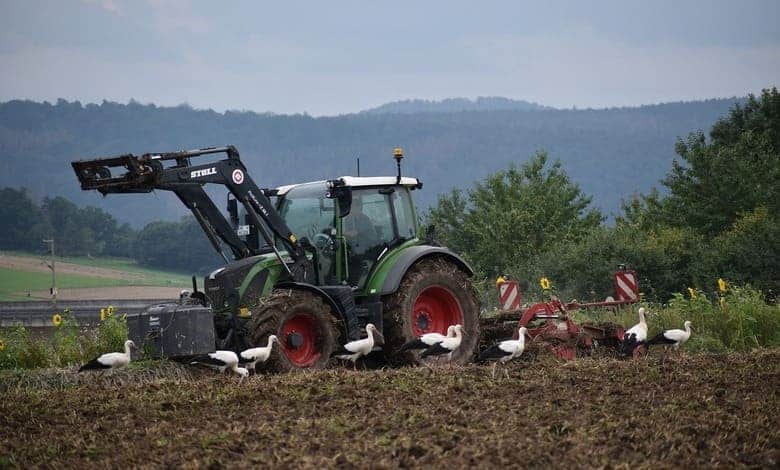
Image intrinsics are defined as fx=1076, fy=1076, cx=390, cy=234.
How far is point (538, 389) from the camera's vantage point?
10.6 m

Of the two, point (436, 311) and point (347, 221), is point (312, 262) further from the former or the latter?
point (436, 311)

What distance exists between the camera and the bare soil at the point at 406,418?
303 inches

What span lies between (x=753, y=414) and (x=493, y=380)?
2939mm

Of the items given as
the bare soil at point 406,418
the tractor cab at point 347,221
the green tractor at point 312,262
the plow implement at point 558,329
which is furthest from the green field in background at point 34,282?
the bare soil at point 406,418

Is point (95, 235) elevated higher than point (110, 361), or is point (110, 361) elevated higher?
point (110, 361)

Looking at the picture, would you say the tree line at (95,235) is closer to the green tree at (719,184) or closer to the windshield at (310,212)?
the green tree at (719,184)

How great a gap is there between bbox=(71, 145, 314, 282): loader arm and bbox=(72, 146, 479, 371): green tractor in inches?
0.5

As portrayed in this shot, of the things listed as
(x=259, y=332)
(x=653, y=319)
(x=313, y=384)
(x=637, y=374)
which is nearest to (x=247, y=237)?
(x=259, y=332)

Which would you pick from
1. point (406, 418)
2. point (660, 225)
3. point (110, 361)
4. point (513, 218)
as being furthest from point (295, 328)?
point (513, 218)

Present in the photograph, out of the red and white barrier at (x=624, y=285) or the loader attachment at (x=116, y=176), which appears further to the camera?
the red and white barrier at (x=624, y=285)

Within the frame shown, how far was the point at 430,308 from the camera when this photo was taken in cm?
1455

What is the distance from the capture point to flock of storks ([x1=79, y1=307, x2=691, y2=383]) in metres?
11.9

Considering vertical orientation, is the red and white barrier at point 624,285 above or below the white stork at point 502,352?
above

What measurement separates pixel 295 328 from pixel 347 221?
69.3 inches
